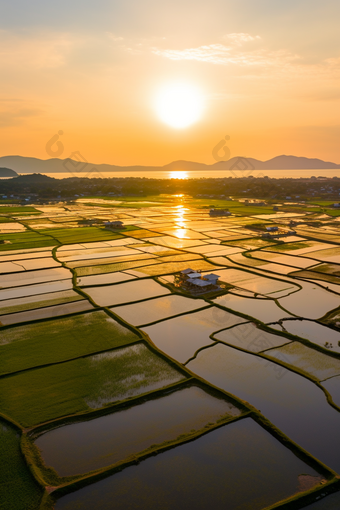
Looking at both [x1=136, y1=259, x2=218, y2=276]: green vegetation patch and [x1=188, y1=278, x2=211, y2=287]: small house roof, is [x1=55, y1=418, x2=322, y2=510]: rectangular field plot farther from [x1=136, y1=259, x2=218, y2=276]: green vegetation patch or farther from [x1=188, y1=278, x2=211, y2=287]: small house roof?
[x1=136, y1=259, x2=218, y2=276]: green vegetation patch

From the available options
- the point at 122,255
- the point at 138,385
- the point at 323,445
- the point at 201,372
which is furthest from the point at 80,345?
the point at 122,255

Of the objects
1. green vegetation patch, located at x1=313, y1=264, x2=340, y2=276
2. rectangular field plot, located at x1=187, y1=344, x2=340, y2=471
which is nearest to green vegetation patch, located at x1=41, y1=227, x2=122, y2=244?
green vegetation patch, located at x1=313, y1=264, x2=340, y2=276

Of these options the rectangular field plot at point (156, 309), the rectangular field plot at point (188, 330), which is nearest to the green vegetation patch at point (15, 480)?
the rectangular field plot at point (188, 330)

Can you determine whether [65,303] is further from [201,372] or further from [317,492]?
[317,492]

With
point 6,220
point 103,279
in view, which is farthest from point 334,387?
point 6,220

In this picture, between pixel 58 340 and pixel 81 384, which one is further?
pixel 58 340

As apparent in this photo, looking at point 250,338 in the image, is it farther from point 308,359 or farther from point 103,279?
point 103,279

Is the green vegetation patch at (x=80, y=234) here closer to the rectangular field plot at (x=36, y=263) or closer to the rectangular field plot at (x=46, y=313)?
the rectangular field plot at (x=36, y=263)

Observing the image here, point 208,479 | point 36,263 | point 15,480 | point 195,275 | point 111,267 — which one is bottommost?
point 15,480

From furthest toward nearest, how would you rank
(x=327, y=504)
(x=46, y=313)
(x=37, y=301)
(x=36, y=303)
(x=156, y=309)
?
1. (x=37, y=301)
2. (x=36, y=303)
3. (x=156, y=309)
4. (x=46, y=313)
5. (x=327, y=504)
